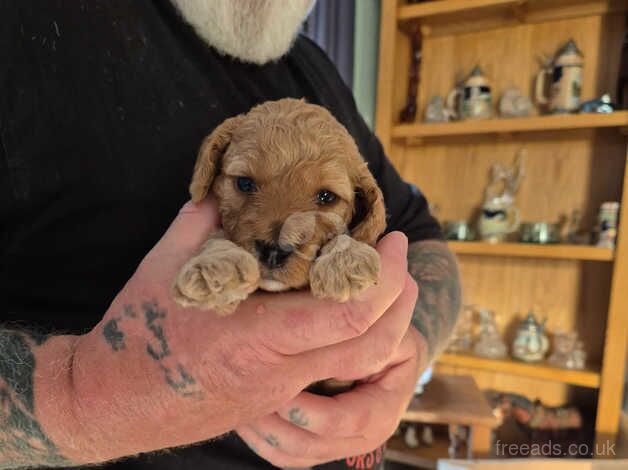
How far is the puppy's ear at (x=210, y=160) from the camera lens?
66 centimetres

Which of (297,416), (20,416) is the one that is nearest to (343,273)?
(297,416)

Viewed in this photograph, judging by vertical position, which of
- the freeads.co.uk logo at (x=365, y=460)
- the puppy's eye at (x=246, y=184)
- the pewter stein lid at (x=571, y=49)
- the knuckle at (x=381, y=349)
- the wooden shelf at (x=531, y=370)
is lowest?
the wooden shelf at (x=531, y=370)

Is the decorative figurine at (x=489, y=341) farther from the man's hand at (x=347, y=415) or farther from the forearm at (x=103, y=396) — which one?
the forearm at (x=103, y=396)

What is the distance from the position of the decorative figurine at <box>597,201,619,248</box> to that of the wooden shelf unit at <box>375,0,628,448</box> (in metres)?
0.05

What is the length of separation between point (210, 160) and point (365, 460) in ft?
2.11

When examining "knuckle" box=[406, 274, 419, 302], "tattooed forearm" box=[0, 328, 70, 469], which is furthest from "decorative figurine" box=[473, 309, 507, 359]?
"tattooed forearm" box=[0, 328, 70, 469]

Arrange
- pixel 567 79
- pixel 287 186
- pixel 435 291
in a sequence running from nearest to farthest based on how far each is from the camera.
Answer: pixel 287 186, pixel 435 291, pixel 567 79

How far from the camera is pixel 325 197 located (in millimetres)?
633

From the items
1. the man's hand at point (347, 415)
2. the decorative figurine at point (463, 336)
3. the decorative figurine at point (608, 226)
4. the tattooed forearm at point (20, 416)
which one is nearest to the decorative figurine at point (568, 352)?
the decorative figurine at point (463, 336)

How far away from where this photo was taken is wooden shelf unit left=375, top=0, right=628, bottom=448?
1.94m

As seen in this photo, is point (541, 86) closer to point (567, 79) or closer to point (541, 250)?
point (567, 79)

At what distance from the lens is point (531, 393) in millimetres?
2332

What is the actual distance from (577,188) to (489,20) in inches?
34.8

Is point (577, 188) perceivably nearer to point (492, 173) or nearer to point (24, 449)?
point (492, 173)
